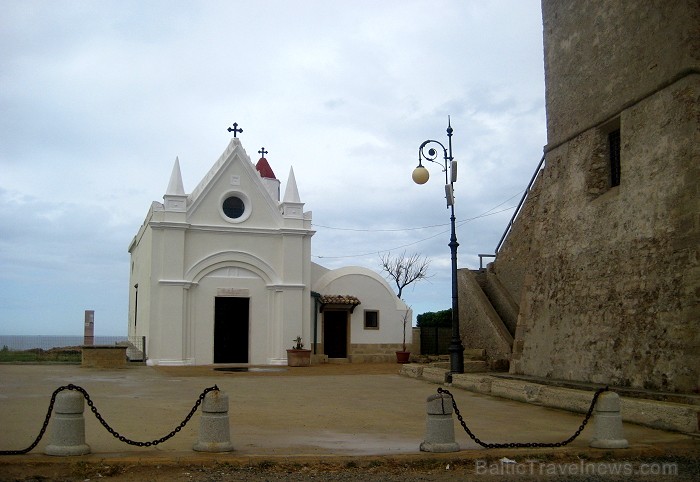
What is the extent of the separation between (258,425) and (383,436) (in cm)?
204

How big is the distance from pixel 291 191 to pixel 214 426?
2029cm

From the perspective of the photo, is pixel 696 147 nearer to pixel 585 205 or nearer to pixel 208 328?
pixel 585 205

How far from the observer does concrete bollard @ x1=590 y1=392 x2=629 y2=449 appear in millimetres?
8312

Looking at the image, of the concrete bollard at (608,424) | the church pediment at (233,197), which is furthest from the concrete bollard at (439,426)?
the church pediment at (233,197)

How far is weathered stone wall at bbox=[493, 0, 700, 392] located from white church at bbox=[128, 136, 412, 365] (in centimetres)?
1199

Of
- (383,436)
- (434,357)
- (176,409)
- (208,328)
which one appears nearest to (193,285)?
(208,328)

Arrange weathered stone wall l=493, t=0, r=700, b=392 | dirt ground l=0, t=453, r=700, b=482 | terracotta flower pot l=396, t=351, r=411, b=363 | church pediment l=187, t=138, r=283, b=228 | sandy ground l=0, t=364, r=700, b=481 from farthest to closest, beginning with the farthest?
1. terracotta flower pot l=396, t=351, r=411, b=363
2. church pediment l=187, t=138, r=283, b=228
3. weathered stone wall l=493, t=0, r=700, b=392
4. sandy ground l=0, t=364, r=700, b=481
5. dirt ground l=0, t=453, r=700, b=482

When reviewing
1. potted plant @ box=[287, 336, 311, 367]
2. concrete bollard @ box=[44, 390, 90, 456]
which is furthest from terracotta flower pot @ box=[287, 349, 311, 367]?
concrete bollard @ box=[44, 390, 90, 456]

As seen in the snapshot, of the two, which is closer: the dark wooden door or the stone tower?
the stone tower

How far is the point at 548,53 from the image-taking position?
16.8 m

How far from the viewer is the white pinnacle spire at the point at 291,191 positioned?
27562mm

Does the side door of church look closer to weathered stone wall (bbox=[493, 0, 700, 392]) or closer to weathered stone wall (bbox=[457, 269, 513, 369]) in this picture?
weathered stone wall (bbox=[457, 269, 513, 369])

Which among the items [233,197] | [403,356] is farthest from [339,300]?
[233,197]

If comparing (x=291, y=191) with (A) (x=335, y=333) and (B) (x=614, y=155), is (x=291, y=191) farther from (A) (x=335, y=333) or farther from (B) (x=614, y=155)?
(B) (x=614, y=155)
